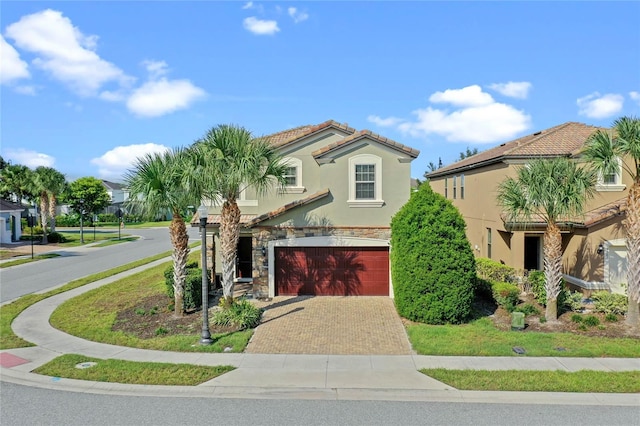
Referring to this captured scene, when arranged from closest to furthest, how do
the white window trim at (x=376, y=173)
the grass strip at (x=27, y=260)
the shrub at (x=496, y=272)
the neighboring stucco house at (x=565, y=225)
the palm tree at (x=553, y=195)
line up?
the palm tree at (x=553, y=195) < the neighboring stucco house at (x=565, y=225) < the shrub at (x=496, y=272) < the white window trim at (x=376, y=173) < the grass strip at (x=27, y=260)

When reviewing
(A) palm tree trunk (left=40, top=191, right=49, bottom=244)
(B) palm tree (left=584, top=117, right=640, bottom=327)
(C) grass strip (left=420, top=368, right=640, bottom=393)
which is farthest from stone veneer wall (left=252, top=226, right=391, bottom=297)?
(A) palm tree trunk (left=40, top=191, right=49, bottom=244)

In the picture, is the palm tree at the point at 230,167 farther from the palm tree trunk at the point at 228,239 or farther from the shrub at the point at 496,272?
the shrub at the point at 496,272

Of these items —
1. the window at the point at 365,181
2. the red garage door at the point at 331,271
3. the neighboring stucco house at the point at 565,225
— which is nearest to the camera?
the neighboring stucco house at the point at 565,225

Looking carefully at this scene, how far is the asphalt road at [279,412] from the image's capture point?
7.78m

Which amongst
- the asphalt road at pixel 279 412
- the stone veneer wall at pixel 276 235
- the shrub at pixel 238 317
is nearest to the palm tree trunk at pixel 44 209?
the stone veneer wall at pixel 276 235

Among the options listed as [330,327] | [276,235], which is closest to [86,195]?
[276,235]

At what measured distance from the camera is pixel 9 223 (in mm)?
40094

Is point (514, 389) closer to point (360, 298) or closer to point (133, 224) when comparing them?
point (360, 298)

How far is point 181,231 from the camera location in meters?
14.7

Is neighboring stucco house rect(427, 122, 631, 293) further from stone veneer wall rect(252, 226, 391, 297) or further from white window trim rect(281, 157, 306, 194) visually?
white window trim rect(281, 157, 306, 194)

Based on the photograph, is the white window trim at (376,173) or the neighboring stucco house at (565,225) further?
the white window trim at (376,173)

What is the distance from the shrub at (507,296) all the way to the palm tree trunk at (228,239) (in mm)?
9342

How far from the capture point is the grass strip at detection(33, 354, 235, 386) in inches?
377

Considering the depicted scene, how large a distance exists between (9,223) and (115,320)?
33551 millimetres
